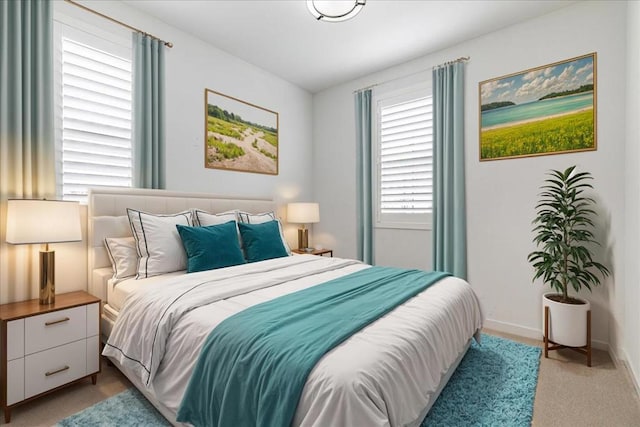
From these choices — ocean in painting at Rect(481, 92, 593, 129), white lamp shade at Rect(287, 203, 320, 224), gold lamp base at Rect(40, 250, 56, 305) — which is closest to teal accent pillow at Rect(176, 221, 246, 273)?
gold lamp base at Rect(40, 250, 56, 305)

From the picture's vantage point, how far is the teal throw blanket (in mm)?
1092

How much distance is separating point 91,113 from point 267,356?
8.36 feet

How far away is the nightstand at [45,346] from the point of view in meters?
1.74

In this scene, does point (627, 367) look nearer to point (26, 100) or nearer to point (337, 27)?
point (337, 27)

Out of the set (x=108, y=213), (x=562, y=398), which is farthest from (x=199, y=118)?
(x=562, y=398)

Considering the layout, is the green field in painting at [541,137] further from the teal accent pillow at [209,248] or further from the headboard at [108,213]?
the headboard at [108,213]

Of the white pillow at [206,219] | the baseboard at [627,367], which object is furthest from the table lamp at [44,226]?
the baseboard at [627,367]

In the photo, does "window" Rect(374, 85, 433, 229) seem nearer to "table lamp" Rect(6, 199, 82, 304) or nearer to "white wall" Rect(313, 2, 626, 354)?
"white wall" Rect(313, 2, 626, 354)

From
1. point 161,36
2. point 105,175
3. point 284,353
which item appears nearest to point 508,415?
point 284,353

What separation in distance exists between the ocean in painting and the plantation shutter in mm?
643

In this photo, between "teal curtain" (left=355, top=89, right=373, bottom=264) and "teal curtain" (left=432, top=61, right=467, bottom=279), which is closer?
"teal curtain" (left=432, top=61, right=467, bottom=279)

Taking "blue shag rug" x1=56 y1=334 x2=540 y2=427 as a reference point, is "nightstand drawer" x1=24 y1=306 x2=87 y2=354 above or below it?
above

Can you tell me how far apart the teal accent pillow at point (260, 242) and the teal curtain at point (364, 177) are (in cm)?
138

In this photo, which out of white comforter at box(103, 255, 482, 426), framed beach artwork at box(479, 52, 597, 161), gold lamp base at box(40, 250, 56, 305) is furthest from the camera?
framed beach artwork at box(479, 52, 597, 161)
